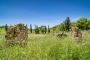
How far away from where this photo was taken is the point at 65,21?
13300 cm

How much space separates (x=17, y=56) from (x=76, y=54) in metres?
3.88

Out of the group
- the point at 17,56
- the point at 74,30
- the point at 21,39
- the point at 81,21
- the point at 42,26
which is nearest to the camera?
the point at 17,56

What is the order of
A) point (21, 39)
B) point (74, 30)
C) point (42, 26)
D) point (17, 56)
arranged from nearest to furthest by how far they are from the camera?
point (17, 56) → point (21, 39) → point (74, 30) → point (42, 26)

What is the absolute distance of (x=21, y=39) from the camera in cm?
1503

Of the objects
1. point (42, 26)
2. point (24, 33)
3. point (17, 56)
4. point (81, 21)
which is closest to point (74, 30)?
point (24, 33)

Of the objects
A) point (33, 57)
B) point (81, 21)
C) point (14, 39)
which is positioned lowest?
point (33, 57)

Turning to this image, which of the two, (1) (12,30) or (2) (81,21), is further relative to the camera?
(2) (81,21)

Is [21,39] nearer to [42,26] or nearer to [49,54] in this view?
[49,54]

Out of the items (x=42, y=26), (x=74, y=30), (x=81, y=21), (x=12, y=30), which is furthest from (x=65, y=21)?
(x=12, y=30)

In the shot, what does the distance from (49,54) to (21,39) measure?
480 cm

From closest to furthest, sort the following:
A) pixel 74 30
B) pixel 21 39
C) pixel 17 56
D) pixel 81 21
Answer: pixel 17 56 → pixel 21 39 → pixel 74 30 → pixel 81 21

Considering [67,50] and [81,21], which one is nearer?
[67,50]

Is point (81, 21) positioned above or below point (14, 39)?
above

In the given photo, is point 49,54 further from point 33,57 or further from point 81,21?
point 81,21
